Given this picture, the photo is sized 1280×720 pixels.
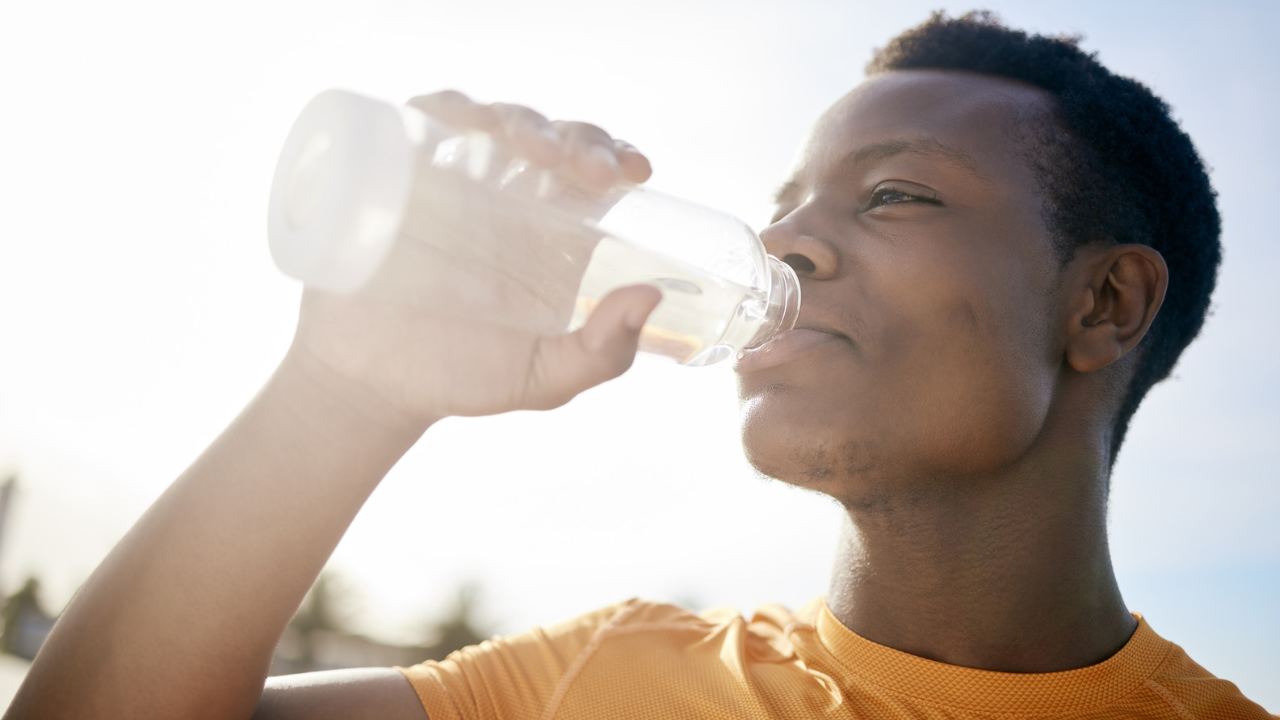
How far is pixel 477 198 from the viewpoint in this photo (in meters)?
1.39

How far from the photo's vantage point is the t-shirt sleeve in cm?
172

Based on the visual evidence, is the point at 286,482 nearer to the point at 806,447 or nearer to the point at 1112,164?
the point at 806,447

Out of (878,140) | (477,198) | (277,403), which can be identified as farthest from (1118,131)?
(277,403)

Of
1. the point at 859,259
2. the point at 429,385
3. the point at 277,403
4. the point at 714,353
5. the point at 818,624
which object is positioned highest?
the point at 859,259

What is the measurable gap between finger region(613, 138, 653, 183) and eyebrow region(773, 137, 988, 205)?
0.68 m

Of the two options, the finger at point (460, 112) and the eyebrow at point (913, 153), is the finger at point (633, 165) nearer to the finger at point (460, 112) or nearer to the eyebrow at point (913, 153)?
the finger at point (460, 112)

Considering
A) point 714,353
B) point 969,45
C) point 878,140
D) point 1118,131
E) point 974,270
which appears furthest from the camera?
point 969,45

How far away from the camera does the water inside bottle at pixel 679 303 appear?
1.54 meters

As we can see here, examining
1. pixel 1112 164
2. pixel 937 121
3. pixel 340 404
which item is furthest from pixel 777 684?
pixel 1112 164

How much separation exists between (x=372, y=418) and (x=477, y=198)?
15.2 inches

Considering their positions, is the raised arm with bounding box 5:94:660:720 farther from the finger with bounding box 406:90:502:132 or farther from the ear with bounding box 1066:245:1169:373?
the ear with bounding box 1066:245:1169:373

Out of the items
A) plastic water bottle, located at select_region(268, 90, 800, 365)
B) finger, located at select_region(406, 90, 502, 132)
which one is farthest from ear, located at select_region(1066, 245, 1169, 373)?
finger, located at select_region(406, 90, 502, 132)

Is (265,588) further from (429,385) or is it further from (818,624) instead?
(818,624)

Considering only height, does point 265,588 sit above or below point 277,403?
Answer: below
